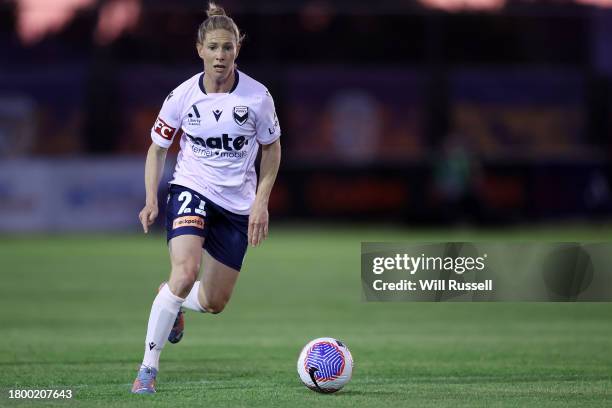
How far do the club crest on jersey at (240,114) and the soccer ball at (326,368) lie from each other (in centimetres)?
163

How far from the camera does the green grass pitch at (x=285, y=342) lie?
854 cm

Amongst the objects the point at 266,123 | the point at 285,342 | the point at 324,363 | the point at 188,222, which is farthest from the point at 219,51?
the point at 285,342

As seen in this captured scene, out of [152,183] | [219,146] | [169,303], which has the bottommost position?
[169,303]

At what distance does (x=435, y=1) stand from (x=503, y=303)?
20741 millimetres

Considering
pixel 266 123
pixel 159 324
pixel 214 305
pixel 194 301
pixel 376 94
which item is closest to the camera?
pixel 159 324

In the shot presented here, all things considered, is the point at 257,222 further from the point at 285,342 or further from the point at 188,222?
the point at 285,342

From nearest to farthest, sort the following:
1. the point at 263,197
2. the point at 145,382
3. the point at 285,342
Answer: the point at 145,382, the point at 263,197, the point at 285,342

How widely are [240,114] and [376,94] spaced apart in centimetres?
2652

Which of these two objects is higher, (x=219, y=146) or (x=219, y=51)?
(x=219, y=51)

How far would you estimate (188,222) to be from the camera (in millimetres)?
8914

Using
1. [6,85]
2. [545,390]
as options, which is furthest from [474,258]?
[6,85]

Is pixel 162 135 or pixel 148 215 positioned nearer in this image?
pixel 148 215

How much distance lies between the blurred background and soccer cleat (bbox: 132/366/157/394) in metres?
21.5

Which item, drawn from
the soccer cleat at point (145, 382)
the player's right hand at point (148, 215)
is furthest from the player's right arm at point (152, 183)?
the soccer cleat at point (145, 382)
